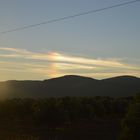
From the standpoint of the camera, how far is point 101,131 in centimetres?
4978

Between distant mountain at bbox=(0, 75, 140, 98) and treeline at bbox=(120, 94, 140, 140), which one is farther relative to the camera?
distant mountain at bbox=(0, 75, 140, 98)

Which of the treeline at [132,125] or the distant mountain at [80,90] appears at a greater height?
the distant mountain at [80,90]

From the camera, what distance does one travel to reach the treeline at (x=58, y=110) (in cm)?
6048

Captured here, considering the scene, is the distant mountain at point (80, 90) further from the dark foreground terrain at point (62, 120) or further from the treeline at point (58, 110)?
the dark foreground terrain at point (62, 120)

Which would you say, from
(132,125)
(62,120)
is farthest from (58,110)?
(132,125)

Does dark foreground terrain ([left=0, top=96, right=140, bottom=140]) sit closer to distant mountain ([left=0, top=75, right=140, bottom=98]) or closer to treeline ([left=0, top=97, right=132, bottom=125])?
treeline ([left=0, top=97, right=132, bottom=125])

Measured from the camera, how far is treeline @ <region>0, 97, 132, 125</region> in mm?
60481

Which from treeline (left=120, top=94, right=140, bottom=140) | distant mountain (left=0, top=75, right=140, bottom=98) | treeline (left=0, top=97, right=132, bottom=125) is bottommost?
treeline (left=120, top=94, right=140, bottom=140)


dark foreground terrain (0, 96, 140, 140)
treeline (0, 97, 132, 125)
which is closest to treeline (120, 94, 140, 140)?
dark foreground terrain (0, 96, 140, 140)

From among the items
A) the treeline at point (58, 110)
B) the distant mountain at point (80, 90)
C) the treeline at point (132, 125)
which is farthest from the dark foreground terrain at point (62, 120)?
the distant mountain at point (80, 90)

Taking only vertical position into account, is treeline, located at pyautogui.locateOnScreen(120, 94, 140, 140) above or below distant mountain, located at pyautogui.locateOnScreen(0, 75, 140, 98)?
below

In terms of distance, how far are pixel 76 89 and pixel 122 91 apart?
1990cm

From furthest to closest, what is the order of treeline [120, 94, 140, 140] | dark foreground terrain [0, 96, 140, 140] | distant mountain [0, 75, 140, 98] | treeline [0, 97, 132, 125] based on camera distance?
1. distant mountain [0, 75, 140, 98]
2. treeline [0, 97, 132, 125]
3. dark foreground terrain [0, 96, 140, 140]
4. treeline [120, 94, 140, 140]

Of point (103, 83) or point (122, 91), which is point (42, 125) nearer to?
point (122, 91)
